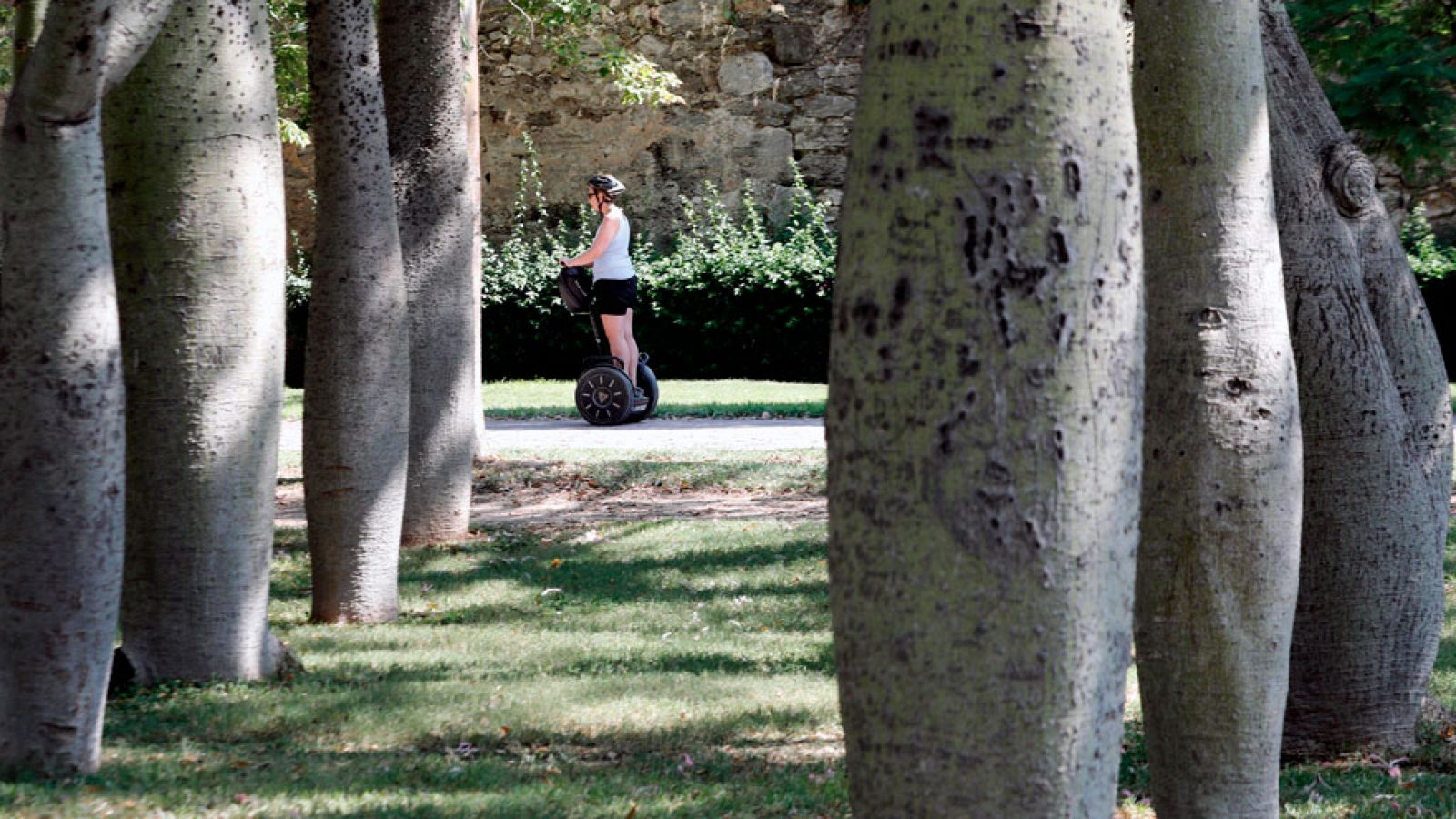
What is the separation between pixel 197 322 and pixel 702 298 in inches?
614

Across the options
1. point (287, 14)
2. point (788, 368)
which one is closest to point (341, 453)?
point (287, 14)

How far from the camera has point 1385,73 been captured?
1005 cm

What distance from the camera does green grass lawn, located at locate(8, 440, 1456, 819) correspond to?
4.33 metres

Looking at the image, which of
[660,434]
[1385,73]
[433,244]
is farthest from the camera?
[660,434]

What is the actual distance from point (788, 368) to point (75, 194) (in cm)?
1674

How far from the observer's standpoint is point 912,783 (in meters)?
2.33

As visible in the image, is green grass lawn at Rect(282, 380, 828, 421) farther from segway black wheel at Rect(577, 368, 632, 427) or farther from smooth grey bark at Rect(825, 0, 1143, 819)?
smooth grey bark at Rect(825, 0, 1143, 819)

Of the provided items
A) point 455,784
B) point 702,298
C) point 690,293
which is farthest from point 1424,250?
point 455,784

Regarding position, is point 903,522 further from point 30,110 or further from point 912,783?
point 30,110

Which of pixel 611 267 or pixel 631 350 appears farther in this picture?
pixel 631 350

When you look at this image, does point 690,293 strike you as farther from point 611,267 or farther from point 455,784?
point 455,784

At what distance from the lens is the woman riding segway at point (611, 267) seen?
46.6 feet

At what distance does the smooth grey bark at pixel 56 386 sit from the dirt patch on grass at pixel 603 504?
6.01m

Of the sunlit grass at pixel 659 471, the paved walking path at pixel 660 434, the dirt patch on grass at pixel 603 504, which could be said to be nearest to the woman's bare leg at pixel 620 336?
the paved walking path at pixel 660 434
